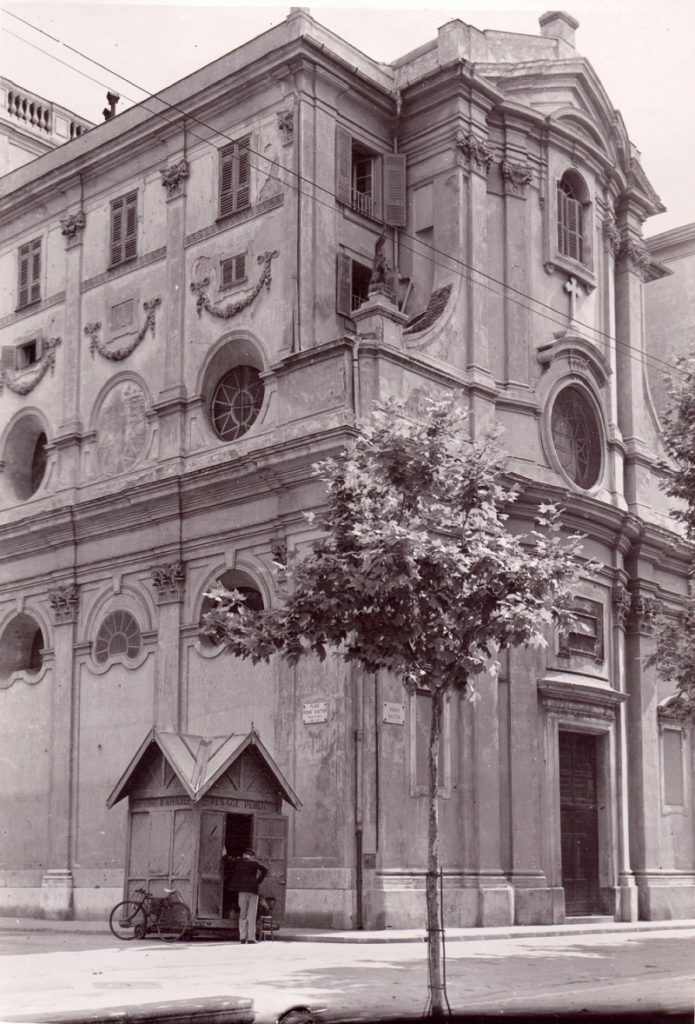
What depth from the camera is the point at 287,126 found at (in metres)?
26.1

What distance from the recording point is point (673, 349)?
1373 inches

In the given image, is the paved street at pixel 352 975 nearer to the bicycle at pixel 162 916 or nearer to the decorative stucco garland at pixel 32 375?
the bicycle at pixel 162 916

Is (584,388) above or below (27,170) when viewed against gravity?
below

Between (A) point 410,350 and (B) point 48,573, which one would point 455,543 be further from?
(B) point 48,573

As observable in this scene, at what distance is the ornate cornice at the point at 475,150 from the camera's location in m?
27.0

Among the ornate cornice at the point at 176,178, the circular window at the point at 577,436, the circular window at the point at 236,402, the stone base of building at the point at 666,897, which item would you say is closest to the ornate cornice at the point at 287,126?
the ornate cornice at the point at 176,178

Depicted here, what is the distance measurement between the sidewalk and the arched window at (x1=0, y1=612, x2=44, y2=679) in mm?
5332

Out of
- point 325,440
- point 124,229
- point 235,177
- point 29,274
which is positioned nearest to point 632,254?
point 235,177

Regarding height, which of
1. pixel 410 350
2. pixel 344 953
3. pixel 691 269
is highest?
pixel 691 269

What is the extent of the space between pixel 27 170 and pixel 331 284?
10.1m

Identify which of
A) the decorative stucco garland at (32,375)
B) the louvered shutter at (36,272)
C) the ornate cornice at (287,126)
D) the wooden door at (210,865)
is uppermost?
the ornate cornice at (287,126)

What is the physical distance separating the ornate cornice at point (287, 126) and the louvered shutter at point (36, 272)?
7.87 m

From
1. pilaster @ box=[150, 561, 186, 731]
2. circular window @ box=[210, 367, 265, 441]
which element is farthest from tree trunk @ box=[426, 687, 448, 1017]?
circular window @ box=[210, 367, 265, 441]

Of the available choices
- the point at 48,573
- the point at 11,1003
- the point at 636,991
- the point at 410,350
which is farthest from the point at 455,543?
the point at 48,573
